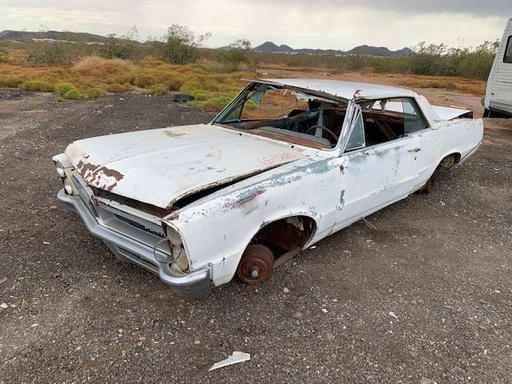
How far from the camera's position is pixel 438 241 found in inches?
152

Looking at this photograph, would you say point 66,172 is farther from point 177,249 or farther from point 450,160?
point 450,160

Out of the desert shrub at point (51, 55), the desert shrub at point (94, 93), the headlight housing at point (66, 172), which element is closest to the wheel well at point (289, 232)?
the headlight housing at point (66, 172)

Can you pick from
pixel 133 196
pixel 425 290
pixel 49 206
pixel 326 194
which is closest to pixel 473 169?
pixel 425 290

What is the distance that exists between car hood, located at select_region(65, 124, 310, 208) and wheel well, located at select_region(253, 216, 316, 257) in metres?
0.48

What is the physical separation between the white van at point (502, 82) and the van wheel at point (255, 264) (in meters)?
8.18

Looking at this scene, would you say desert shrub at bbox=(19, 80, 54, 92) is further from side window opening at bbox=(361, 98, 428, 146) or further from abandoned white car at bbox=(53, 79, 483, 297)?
side window opening at bbox=(361, 98, 428, 146)

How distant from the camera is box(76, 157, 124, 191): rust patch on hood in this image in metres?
2.55

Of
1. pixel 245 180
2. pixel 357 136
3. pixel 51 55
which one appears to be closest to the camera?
pixel 245 180

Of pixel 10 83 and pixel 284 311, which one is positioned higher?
pixel 10 83

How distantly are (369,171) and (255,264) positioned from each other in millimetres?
1341

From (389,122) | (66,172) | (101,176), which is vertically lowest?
(66,172)

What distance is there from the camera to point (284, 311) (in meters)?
2.75

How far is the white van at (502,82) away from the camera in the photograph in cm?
847

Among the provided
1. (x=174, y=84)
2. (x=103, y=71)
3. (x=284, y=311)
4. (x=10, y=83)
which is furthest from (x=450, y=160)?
(x=103, y=71)
